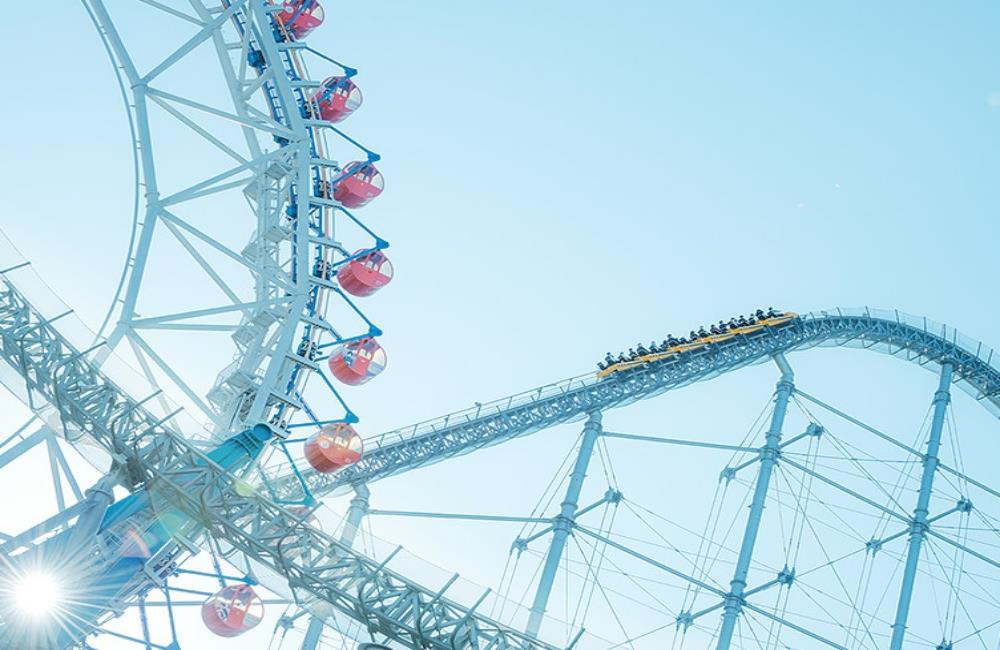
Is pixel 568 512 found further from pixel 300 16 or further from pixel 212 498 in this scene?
pixel 300 16

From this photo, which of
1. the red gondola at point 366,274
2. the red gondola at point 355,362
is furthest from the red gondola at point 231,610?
the red gondola at point 366,274

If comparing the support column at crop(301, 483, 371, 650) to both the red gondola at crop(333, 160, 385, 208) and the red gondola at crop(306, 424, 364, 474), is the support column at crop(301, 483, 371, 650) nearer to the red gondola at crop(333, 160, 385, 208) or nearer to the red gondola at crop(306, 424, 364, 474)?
the red gondola at crop(306, 424, 364, 474)

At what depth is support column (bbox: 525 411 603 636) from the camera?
18.2 m

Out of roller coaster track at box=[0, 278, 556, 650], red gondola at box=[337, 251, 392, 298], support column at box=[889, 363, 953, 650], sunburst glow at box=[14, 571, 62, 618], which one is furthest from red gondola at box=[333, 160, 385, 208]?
support column at box=[889, 363, 953, 650]

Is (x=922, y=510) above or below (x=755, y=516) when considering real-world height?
above

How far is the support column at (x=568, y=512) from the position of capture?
1819cm

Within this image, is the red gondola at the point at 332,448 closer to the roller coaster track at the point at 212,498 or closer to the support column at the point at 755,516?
the roller coaster track at the point at 212,498

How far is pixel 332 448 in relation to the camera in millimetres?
16609

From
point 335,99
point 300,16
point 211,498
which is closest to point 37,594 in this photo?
point 211,498

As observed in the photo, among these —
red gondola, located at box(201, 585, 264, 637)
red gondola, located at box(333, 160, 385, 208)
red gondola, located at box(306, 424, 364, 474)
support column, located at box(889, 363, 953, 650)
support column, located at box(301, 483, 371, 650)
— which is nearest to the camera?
support column, located at box(301, 483, 371, 650)

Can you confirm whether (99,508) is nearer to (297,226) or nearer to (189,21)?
(297,226)

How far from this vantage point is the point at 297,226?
17.5m

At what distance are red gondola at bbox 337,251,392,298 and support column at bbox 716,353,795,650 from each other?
23.4 feet

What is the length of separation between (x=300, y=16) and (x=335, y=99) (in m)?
1.52
